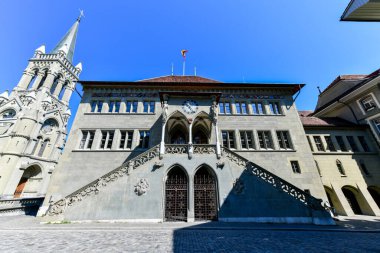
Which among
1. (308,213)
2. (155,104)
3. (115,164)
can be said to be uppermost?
(155,104)

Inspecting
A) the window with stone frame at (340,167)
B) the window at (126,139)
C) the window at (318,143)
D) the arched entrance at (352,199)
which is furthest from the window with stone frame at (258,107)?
the window at (126,139)

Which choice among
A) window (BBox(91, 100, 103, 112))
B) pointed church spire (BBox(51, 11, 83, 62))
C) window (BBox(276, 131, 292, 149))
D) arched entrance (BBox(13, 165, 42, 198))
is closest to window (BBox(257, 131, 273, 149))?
window (BBox(276, 131, 292, 149))

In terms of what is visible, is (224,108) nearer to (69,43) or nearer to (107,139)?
(107,139)

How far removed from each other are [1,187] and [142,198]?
3221 cm

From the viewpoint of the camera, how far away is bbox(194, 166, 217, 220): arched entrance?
12203mm

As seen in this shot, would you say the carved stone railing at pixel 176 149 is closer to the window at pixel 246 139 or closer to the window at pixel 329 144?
the window at pixel 246 139

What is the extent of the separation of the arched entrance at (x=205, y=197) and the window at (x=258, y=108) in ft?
35.6

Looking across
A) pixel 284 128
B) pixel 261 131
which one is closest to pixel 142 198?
pixel 261 131

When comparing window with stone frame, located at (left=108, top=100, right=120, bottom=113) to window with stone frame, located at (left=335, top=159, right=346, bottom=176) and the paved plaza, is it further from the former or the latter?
window with stone frame, located at (left=335, top=159, right=346, bottom=176)

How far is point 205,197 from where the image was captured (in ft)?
41.4

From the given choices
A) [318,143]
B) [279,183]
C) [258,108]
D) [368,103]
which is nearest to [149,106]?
[258,108]

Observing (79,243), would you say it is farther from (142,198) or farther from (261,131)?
(261,131)

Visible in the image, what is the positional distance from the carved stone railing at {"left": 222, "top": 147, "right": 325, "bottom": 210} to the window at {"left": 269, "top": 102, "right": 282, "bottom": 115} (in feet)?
33.5

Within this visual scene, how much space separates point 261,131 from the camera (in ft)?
60.4
